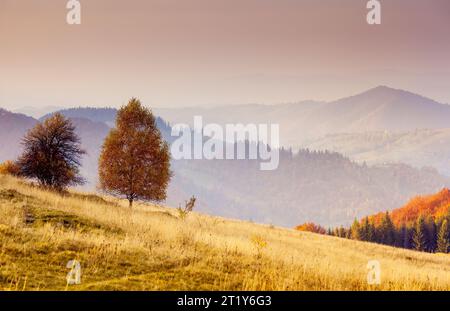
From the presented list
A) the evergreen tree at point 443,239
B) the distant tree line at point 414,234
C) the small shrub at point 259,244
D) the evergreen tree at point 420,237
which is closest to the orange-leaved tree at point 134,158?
the small shrub at point 259,244

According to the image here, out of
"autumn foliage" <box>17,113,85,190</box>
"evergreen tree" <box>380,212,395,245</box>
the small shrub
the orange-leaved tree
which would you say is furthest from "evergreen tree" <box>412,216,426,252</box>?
the small shrub

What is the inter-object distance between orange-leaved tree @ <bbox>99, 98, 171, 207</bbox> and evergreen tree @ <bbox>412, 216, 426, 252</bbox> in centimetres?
11722

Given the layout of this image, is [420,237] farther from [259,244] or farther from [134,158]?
[259,244]

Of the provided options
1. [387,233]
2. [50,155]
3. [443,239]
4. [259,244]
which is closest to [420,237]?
[443,239]

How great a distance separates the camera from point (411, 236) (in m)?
144

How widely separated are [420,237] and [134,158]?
123 metres

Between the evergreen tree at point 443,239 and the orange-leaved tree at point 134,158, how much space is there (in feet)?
384

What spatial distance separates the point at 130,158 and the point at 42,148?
25.2ft

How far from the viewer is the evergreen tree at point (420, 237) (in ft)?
440

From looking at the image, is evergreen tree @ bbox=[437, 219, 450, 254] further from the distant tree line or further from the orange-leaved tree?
the orange-leaved tree

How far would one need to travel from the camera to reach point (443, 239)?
130625 mm

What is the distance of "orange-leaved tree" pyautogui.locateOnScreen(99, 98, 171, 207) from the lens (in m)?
36.4
